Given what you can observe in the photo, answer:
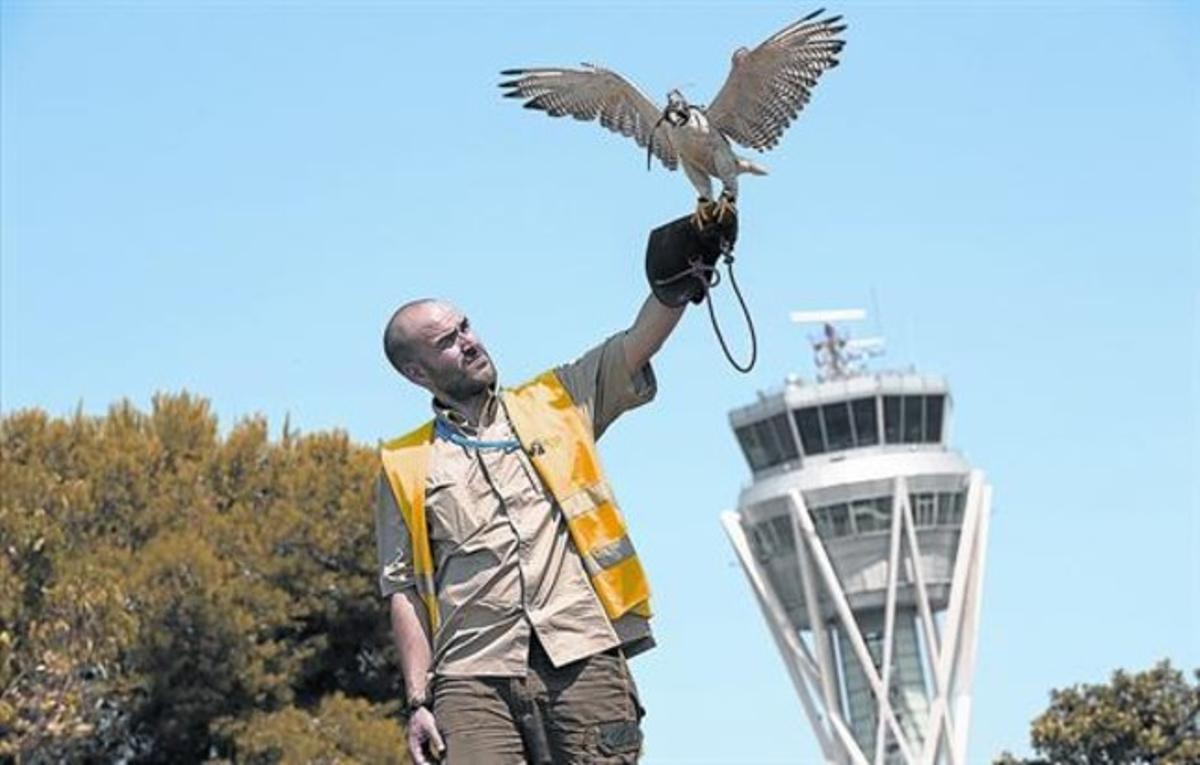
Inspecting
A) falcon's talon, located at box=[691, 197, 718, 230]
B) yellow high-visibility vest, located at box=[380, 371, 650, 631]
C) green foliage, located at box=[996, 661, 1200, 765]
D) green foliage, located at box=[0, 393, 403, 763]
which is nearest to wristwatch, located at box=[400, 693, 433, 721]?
yellow high-visibility vest, located at box=[380, 371, 650, 631]

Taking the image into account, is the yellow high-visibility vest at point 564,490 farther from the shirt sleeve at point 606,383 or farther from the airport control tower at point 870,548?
the airport control tower at point 870,548

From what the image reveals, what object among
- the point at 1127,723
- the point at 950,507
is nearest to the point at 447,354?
the point at 1127,723

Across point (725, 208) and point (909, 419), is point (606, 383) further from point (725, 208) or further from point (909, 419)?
point (909, 419)

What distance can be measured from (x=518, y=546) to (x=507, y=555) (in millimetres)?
33

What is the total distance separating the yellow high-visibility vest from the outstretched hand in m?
0.25

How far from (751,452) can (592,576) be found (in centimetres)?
7284

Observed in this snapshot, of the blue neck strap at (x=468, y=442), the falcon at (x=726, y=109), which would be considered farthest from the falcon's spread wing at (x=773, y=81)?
the blue neck strap at (x=468, y=442)

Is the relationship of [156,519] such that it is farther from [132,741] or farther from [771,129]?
[771,129]

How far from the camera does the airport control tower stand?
75.1 metres

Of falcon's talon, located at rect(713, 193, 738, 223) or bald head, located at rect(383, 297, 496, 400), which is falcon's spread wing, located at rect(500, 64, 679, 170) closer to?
falcon's talon, located at rect(713, 193, 738, 223)

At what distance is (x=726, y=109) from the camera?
5484 mm

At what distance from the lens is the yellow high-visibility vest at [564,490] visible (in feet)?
17.8

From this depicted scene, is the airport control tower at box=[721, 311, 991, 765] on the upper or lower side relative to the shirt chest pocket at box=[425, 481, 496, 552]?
upper

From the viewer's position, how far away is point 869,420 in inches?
2970
